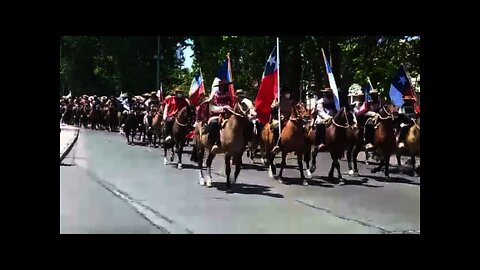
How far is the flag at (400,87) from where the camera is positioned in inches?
537

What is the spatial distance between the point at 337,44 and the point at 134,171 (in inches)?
297

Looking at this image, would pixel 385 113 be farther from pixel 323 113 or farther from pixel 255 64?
pixel 255 64

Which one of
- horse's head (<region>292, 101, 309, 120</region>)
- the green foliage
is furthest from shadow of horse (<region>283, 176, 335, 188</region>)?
the green foliage

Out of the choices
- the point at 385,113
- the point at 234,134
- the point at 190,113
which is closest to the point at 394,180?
the point at 385,113

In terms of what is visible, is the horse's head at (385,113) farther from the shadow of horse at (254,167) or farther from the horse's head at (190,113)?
the horse's head at (190,113)

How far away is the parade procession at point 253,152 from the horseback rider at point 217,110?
0.02m

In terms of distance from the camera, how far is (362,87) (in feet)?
62.0

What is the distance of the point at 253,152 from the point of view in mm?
16281

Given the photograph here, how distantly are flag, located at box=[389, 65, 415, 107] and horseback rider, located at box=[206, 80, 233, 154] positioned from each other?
4354 millimetres

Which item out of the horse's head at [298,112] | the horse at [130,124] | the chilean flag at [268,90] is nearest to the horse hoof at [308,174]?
the horse's head at [298,112]

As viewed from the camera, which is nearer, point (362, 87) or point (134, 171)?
point (134, 171)
